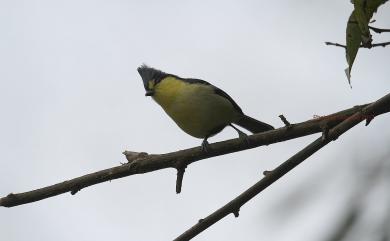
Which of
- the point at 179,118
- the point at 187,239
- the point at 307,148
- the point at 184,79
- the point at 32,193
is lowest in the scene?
the point at 187,239

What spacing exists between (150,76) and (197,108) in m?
0.87

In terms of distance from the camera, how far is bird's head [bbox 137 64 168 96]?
15.1 ft

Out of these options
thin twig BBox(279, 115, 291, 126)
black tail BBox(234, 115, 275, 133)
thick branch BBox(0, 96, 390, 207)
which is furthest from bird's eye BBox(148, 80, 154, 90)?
thin twig BBox(279, 115, 291, 126)

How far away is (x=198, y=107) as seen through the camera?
159 inches

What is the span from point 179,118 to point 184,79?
2.31ft

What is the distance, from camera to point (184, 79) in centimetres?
465

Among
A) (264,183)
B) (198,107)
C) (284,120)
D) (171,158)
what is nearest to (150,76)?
(198,107)

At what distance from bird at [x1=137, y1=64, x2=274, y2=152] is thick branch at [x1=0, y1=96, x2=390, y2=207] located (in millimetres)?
1261

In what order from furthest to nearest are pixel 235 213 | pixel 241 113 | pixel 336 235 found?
1. pixel 241 113
2. pixel 235 213
3. pixel 336 235

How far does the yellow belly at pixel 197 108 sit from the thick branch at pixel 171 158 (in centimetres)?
131

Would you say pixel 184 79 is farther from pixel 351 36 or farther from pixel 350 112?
pixel 351 36

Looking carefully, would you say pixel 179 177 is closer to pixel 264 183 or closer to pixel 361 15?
pixel 264 183

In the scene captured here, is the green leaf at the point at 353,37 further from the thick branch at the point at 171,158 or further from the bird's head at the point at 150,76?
the bird's head at the point at 150,76

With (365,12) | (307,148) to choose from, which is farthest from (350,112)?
(365,12)
